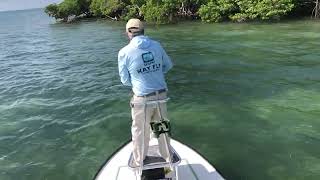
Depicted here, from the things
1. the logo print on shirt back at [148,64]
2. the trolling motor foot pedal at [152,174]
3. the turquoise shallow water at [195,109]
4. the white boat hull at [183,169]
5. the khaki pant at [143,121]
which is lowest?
the turquoise shallow water at [195,109]

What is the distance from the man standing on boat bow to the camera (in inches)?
292

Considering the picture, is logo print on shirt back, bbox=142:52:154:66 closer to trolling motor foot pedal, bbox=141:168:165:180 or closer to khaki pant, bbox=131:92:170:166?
khaki pant, bbox=131:92:170:166

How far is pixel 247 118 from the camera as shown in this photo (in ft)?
46.9

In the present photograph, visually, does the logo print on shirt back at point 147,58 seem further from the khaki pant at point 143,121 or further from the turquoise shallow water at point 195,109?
the turquoise shallow water at point 195,109

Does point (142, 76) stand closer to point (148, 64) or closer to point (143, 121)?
point (148, 64)

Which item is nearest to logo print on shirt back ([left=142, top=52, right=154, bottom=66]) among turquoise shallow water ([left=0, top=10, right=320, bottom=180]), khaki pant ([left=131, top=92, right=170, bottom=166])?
khaki pant ([left=131, top=92, right=170, bottom=166])

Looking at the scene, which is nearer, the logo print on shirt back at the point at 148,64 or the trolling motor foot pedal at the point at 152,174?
the logo print on shirt back at the point at 148,64

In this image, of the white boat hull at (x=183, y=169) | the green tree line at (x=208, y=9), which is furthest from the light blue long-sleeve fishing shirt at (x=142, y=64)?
the green tree line at (x=208, y=9)

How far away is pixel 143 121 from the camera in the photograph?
7789 millimetres

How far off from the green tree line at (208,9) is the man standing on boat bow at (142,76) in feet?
107

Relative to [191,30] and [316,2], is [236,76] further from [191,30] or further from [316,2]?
[316,2]

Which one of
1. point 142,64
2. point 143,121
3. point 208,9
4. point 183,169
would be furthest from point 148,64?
point 208,9

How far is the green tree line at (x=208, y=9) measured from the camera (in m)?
38.7

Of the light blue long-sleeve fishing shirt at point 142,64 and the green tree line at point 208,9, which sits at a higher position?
the light blue long-sleeve fishing shirt at point 142,64
